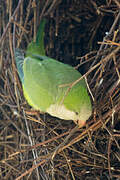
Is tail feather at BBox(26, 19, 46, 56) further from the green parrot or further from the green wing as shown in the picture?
the green wing

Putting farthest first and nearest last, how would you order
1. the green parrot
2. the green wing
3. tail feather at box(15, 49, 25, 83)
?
1. tail feather at box(15, 49, 25, 83)
2. the green wing
3. the green parrot

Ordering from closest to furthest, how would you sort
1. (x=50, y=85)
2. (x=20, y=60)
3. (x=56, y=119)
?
(x=50, y=85)
(x=56, y=119)
(x=20, y=60)

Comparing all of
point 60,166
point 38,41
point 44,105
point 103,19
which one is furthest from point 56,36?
point 60,166

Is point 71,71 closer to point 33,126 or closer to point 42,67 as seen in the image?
point 42,67

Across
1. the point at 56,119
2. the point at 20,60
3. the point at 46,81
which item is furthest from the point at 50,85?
the point at 20,60

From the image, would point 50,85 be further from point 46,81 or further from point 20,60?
point 20,60

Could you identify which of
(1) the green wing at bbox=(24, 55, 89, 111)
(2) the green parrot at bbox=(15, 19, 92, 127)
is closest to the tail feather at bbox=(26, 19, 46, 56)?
(2) the green parrot at bbox=(15, 19, 92, 127)

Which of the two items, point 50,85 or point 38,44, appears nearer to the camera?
point 50,85
